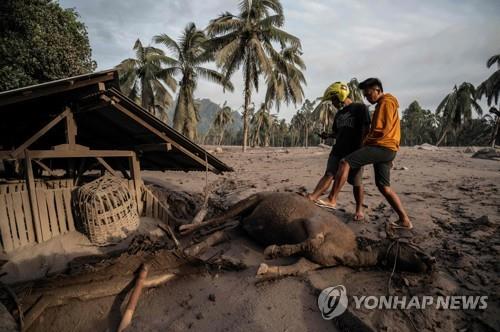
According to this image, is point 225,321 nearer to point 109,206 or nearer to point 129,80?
point 109,206

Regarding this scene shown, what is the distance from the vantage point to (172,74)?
22.4 metres

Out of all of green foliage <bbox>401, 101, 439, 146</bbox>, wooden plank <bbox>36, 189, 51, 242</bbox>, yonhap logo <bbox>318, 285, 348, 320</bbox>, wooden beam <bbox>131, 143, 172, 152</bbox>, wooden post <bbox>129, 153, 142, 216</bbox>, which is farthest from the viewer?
green foliage <bbox>401, 101, 439, 146</bbox>

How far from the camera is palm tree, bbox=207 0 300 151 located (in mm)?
17688

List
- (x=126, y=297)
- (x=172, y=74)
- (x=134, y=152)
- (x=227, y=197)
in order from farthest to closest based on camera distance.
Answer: (x=172, y=74) → (x=227, y=197) → (x=134, y=152) → (x=126, y=297)

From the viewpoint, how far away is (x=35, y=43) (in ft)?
38.2

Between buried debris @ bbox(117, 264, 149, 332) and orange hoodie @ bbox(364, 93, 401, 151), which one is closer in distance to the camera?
buried debris @ bbox(117, 264, 149, 332)

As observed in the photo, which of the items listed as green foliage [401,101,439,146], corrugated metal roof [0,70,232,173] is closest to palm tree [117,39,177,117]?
corrugated metal roof [0,70,232,173]

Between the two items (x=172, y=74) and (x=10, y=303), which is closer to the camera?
(x=10, y=303)

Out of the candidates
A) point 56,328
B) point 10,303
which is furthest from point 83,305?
point 10,303

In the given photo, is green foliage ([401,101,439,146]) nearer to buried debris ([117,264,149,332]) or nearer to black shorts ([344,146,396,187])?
black shorts ([344,146,396,187])

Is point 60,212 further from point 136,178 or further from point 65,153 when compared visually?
point 136,178

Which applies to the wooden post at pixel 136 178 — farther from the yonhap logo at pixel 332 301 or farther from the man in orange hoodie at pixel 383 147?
the man in orange hoodie at pixel 383 147

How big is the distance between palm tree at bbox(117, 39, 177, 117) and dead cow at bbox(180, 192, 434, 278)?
2068 cm

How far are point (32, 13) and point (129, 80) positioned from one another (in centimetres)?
1250
